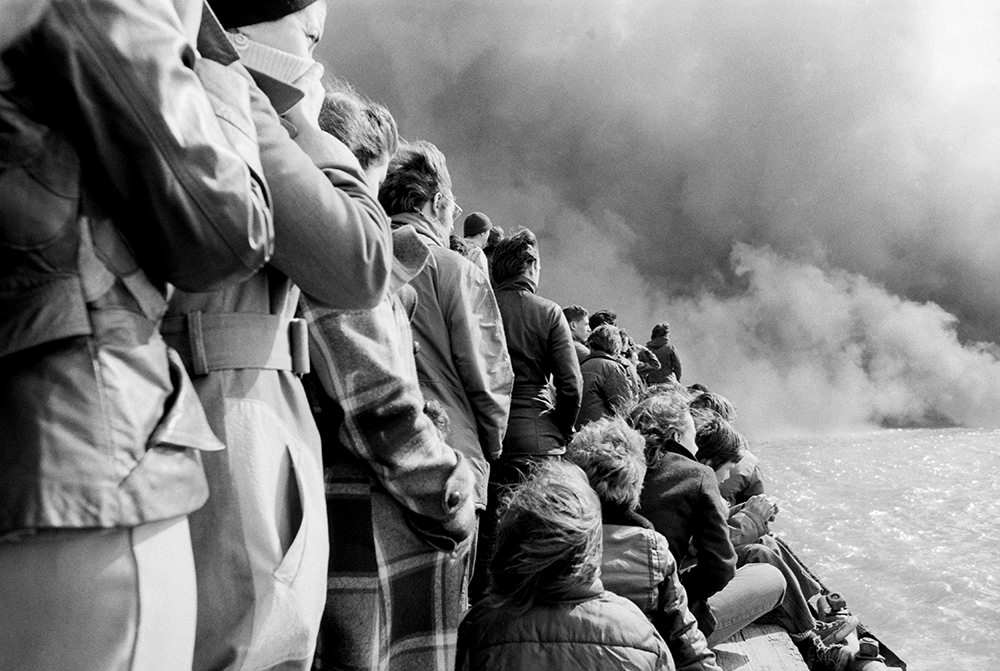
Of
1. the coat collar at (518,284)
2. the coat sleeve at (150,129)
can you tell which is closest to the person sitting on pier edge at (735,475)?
the coat collar at (518,284)

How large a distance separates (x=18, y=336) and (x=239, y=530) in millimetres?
368

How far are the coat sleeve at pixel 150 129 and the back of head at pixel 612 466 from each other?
1875 millimetres

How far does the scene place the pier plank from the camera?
12.2ft

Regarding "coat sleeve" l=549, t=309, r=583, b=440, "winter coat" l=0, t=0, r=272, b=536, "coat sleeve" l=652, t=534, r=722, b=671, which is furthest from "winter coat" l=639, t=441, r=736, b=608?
"winter coat" l=0, t=0, r=272, b=536

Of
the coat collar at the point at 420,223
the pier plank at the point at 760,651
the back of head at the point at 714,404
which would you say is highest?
the back of head at the point at 714,404

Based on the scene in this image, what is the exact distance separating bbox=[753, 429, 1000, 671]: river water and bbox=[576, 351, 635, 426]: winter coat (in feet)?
6.52

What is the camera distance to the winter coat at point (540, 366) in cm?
390


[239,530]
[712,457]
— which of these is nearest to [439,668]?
[239,530]

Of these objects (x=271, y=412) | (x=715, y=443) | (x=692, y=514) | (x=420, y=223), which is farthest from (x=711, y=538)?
(x=271, y=412)

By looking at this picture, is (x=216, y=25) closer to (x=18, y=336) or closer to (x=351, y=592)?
(x=18, y=336)

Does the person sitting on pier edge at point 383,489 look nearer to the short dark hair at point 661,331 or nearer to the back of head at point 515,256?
the back of head at point 515,256

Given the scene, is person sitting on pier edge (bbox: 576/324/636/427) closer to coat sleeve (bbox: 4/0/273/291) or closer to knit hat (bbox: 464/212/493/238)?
knit hat (bbox: 464/212/493/238)

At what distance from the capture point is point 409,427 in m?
1.81

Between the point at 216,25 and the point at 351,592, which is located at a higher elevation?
the point at 216,25
